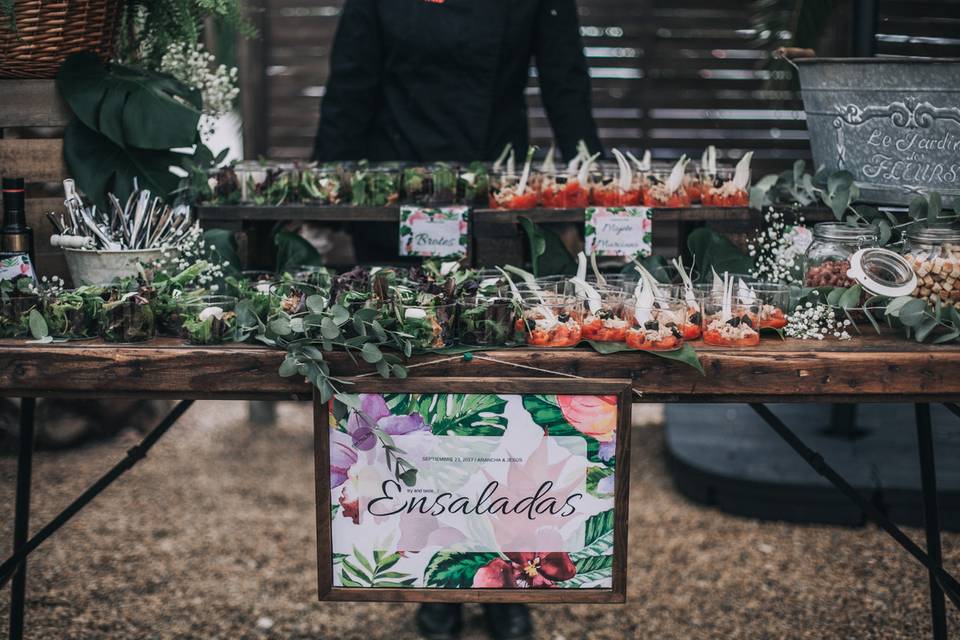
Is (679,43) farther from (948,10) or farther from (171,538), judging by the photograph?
(171,538)

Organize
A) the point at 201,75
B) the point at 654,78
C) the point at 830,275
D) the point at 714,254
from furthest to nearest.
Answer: the point at 654,78, the point at 201,75, the point at 714,254, the point at 830,275

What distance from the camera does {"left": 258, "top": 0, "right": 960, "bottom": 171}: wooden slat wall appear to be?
448 centimetres

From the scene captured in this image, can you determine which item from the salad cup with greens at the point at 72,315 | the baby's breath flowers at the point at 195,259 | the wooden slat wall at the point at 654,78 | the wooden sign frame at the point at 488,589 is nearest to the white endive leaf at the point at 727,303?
the wooden sign frame at the point at 488,589

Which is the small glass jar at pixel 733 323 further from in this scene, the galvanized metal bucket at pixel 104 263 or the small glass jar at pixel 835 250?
the galvanized metal bucket at pixel 104 263

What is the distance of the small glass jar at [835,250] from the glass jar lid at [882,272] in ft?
0.22

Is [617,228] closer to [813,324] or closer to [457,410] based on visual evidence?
[813,324]

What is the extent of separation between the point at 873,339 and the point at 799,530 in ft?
5.26

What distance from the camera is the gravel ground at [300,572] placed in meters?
2.51

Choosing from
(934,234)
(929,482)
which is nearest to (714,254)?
(934,234)

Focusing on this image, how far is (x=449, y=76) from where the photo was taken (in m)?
2.76

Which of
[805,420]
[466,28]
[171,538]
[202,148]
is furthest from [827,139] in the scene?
[171,538]

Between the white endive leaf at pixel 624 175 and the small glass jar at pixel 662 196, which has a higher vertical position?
the white endive leaf at pixel 624 175

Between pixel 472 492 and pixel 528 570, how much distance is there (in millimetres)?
164

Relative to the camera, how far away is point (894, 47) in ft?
13.3
